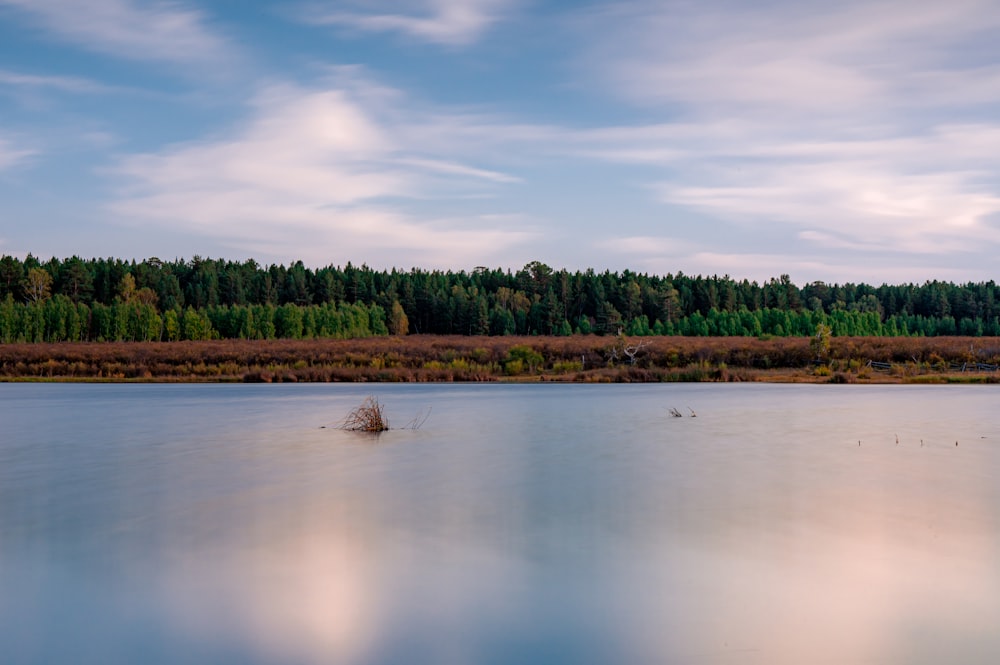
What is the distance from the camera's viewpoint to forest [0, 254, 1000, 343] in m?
97.9

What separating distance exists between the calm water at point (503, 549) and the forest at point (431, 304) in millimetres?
82789

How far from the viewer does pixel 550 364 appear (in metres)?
54.7

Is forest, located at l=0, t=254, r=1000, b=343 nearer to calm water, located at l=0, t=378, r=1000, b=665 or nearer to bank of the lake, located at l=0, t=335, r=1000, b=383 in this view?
bank of the lake, located at l=0, t=335, r=1000, b=383

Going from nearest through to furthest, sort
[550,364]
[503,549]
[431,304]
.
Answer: [503,549] < [550,364] < [431,304]

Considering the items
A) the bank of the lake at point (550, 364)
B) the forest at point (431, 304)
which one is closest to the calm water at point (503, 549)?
the bank of the lake at point (550, 364)

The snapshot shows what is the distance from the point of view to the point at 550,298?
4958 inches

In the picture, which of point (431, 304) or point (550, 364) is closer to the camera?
point (550, 364)

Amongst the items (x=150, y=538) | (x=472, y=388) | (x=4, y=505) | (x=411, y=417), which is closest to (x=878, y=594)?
(x=150, y=538)

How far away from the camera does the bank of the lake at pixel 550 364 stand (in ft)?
156

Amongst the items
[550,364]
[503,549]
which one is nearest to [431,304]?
[550,364]

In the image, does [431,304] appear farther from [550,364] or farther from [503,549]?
[503,549]

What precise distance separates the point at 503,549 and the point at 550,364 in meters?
45.9

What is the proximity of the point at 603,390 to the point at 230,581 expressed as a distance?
3250 cm

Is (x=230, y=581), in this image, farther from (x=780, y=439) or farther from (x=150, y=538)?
(x=780, y=439)
